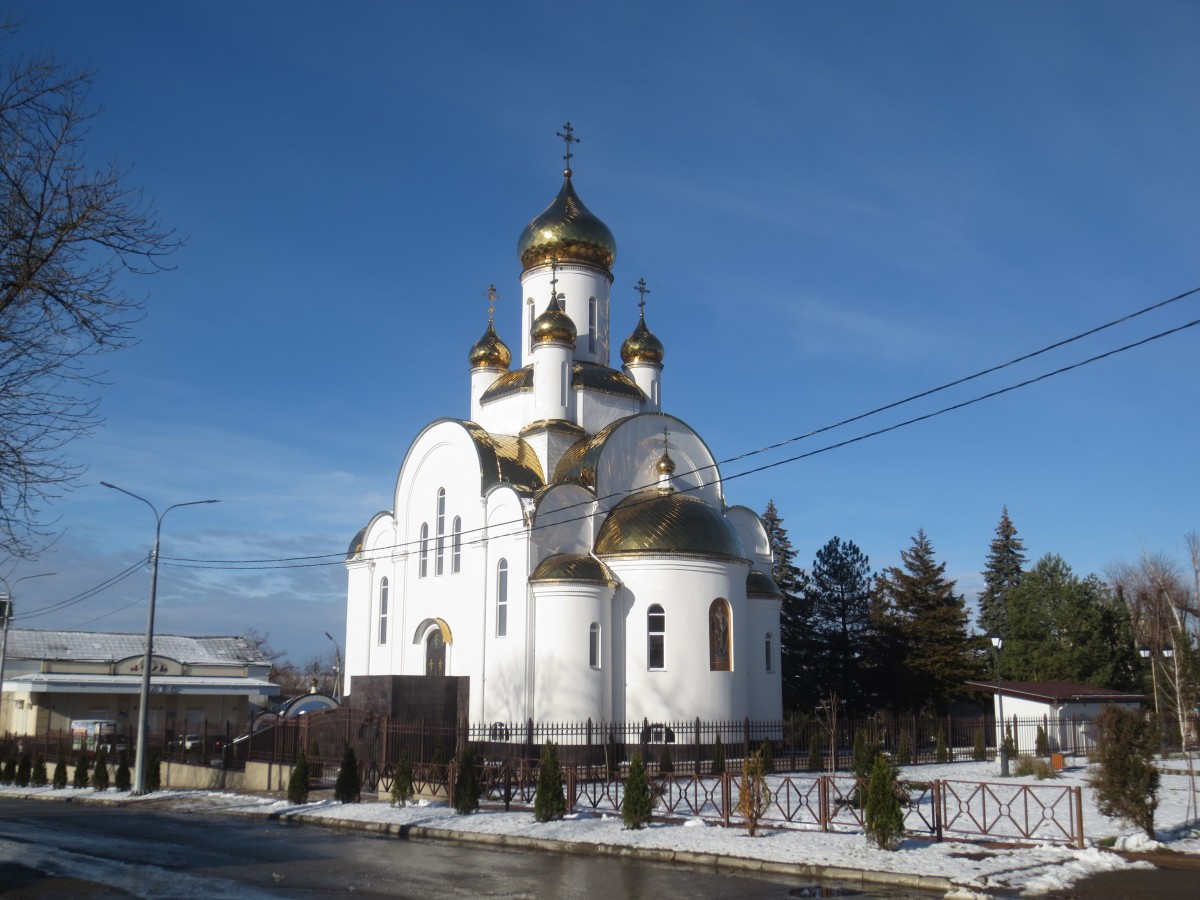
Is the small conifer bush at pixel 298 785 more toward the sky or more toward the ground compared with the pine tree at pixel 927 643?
→ more toward the ground

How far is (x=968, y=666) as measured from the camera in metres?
36.5

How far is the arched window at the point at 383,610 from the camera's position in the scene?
1214 inches

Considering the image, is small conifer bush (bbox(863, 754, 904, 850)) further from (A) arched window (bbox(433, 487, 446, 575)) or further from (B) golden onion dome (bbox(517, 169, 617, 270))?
(B) golden onion dome (bbox(517, 169, 617, 270))

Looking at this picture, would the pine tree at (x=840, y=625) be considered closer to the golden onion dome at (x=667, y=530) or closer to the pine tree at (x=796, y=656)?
the pine tree at (x=796, y=656)

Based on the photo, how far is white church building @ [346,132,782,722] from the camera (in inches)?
1007

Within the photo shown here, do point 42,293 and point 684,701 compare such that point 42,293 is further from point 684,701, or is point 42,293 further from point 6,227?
point 684,701

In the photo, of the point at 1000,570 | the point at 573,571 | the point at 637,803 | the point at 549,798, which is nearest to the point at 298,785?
the point at 549,798

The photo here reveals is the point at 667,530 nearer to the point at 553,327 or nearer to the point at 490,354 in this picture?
the point at 553,327

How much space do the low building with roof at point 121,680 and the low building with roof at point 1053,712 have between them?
25786mm

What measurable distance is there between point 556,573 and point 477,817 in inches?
351

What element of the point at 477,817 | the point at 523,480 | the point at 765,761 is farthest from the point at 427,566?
the point at 477,817

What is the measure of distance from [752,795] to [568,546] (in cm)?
1245

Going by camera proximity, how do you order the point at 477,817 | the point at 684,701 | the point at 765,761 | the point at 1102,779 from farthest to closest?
the point at 684,701 → the point at 765,761 → the point at 477,817 → the point at 1102,779

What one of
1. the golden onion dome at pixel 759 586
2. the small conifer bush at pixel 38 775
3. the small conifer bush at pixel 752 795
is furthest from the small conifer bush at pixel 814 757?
the small conifer bush at pixel 38 775
